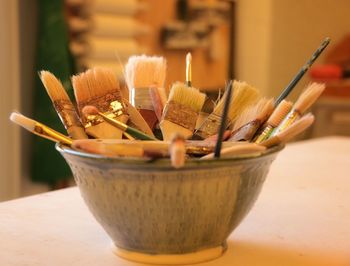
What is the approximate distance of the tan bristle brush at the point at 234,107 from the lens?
0.54 m

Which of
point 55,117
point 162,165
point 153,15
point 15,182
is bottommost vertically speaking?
point 15,182

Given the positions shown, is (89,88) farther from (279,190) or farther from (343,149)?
(343,149)

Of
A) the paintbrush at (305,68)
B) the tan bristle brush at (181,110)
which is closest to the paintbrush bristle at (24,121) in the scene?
the tan bristle brush at (181,110)

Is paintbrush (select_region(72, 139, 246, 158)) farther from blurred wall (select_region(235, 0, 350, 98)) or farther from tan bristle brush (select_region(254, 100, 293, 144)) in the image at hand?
blurred wall (select_region(235, 0, 350, 98))

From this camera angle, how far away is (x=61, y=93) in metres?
0.52

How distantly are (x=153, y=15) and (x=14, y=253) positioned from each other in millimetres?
1553

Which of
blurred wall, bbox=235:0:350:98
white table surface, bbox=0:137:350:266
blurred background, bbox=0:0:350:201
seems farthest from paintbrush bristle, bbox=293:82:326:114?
blurred wall, bbox=235:0:350:98

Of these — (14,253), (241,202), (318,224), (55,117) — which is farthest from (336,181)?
(55,117)

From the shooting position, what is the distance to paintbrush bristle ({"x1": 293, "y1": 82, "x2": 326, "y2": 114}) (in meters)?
0.50

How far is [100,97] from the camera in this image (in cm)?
53

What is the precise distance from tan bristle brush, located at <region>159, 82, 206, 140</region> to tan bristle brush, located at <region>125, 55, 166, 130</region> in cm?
4

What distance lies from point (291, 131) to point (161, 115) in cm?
13

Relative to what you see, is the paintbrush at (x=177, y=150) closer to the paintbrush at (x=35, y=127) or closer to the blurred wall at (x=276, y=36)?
the paintbrush at (x=35, y=127)

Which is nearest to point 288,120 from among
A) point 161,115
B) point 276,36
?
point 161,115
